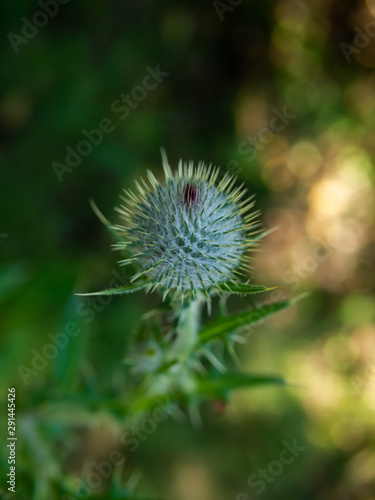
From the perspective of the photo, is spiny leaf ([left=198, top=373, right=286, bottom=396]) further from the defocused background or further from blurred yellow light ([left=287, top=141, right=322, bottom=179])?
blurred yellow light ([left=287, top=141, right=322, bottom=179])

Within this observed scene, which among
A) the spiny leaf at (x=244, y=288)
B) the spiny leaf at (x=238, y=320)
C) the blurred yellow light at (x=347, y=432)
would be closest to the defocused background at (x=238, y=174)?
the blurred yellow light at (x=347, y=432)

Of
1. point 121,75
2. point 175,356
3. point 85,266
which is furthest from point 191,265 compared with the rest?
point 121,75

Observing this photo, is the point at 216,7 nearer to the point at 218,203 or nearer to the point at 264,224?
the point at 264,224

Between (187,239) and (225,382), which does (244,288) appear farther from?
(225,382)

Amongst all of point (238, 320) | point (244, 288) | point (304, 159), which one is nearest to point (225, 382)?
point (238, 320)

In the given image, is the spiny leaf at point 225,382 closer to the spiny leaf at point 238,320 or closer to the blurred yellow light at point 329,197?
the spiny leaf at point 238,320

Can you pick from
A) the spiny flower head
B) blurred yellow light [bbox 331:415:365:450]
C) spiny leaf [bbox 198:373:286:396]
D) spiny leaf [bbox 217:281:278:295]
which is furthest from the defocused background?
spiny leaf [bbox 217:281:278:295]
